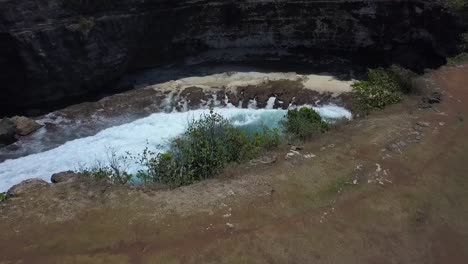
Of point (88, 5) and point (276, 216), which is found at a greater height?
point (88, 5)

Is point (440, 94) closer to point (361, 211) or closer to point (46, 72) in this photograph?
point (361, 211)

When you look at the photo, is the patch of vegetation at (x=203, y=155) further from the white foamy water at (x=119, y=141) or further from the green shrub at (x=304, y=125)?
the white foamy water at (x=119, y=141)

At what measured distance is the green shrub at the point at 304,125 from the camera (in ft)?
60.6

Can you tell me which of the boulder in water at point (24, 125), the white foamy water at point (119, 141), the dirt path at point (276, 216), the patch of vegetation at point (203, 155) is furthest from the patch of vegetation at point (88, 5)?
the dirt path at point (276, 216)

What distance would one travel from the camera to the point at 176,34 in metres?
32.1

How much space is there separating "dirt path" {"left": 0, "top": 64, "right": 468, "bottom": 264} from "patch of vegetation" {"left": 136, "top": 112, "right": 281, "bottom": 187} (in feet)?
3.33

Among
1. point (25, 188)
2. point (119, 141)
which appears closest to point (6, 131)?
point (119, 141)

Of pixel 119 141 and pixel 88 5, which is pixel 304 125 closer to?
pixel 119 141

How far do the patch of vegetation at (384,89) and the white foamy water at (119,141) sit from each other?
1746mm

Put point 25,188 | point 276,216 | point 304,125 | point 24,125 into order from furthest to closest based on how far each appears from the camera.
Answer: point 24,125 → point 304,125 → point 25,188 → point 276,216

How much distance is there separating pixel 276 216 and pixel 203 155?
3.91 meters

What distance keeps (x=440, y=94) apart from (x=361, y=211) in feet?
33.5

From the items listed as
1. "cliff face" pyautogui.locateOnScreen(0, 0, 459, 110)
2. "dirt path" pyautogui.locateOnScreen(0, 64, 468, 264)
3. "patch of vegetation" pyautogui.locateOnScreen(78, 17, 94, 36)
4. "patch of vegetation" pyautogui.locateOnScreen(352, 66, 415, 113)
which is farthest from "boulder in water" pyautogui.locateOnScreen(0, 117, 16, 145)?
"patch of vegetation" pyautogui.locateOnScreen(352, 66, 415, 113)

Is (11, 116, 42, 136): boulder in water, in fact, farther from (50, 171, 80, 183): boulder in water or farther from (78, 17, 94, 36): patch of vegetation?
(50, 171, 80, 183): boulder in water
